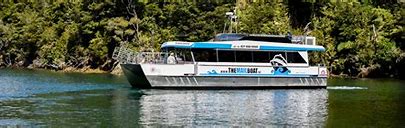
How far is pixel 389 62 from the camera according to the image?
6812 centimetres

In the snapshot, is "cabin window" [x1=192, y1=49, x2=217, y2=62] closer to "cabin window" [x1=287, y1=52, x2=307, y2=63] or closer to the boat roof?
the boat roof

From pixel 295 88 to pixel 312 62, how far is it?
4.36 m

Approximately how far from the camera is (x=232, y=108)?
3359 centimetres

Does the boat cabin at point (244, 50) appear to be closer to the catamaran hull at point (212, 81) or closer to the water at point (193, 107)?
the catamaran hull at point (212, 81)

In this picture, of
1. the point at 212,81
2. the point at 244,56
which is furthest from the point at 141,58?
the point at 244,56

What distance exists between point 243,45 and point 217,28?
2868 centimetres

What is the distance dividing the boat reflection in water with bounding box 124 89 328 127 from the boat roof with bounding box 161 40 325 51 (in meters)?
3.19

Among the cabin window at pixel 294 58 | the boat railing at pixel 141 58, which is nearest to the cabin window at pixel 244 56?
the cabin window at pixel 294 58

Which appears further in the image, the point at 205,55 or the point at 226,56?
the point at 226,56

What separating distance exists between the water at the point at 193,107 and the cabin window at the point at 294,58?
2.77 metres

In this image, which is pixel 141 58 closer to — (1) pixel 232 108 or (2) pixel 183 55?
(2) pixel 183 55

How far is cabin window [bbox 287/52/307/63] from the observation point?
4803 cm

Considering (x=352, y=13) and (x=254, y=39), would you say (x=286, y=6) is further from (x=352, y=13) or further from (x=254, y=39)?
(x=254, y=39)

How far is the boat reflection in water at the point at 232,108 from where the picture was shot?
28391 mm
